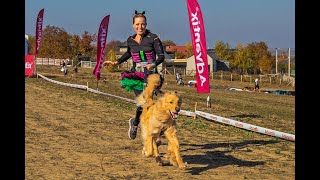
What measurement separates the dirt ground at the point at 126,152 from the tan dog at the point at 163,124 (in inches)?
11.2

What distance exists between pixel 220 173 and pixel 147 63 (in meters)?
2.30

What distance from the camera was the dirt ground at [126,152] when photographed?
677cm

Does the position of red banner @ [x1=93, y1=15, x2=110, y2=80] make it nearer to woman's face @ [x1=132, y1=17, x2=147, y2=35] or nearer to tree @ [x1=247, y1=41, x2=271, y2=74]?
woman's face @ [x1=132, y1=17, x2=147, y2=35]

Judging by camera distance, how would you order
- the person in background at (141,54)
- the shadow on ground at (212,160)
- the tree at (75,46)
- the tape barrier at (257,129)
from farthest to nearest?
1. the tree at (75,46)
2. the tape barrier at (257,129)
3. the person in background at (141,54)
4. the shadow on ground at (212,160)

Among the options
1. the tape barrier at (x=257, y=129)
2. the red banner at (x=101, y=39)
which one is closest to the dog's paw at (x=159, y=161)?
the tape barrier at (x=257, y=129)

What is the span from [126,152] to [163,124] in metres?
2.01

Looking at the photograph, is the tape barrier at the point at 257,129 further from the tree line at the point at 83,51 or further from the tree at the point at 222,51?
the tree at the point at 222,51

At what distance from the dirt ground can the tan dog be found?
11.2 inches

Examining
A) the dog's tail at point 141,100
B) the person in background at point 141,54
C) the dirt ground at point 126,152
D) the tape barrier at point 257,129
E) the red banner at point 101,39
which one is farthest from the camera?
the red banner at point 101,39

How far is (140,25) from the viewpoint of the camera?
7.71m

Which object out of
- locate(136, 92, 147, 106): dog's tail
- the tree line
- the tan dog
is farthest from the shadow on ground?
the tree line

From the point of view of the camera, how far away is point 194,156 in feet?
27.0

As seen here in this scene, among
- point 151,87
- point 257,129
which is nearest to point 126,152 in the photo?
point 151,87

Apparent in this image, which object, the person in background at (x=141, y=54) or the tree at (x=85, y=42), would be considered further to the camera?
the tree at (x=85, y=42)
